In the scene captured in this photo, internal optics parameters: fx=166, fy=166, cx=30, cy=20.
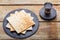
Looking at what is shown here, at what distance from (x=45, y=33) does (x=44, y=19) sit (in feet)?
0.40

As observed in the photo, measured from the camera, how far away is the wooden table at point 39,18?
1.21 metres

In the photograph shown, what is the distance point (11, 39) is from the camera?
3.96ft

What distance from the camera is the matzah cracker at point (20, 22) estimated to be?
1.22 m

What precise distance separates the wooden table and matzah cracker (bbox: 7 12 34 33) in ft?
0.26

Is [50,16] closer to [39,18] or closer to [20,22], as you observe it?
[39,18]

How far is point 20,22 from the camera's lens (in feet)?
4.09

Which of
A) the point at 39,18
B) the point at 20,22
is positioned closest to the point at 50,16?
the point at 39,18

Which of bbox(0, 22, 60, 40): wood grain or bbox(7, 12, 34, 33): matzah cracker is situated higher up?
bbox(7, 12, 34, 33): matzah cracker

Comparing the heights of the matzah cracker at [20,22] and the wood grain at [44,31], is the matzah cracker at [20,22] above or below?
above

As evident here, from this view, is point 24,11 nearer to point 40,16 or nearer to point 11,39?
point 40,16

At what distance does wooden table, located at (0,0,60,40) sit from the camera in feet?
3.98

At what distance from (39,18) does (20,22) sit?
0.16 metres

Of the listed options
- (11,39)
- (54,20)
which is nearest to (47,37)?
(54,20)

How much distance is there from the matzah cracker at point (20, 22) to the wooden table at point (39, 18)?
79 millimetres
